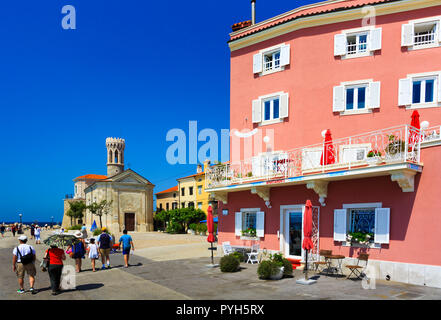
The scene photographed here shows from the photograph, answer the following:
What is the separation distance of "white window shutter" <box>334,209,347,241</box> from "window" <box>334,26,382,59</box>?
7178 millimetres

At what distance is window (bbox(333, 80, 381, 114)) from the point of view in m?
14.8

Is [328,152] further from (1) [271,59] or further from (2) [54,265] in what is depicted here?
(2) [54,265]

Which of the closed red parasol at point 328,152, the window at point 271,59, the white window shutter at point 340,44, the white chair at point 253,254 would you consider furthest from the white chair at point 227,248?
the white window shutter at point 340,44

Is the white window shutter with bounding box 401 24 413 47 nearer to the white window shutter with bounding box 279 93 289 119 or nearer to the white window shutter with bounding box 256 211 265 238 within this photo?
the white window shutter with bounding box 279 93 289 119

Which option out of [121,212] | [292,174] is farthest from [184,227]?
[292,174]

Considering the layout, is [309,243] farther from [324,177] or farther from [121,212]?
[121,212]

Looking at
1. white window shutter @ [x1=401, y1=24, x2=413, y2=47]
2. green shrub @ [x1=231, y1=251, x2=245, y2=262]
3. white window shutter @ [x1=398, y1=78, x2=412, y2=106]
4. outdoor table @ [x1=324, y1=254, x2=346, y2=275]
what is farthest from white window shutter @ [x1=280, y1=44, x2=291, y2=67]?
green shrub @ [x1=231, y1=251, x2=245, y2=262]

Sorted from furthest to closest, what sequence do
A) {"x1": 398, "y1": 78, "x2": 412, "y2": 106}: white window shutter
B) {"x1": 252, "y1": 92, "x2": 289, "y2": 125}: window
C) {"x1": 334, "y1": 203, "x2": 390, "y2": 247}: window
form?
{"x1": 252, "y1": 92, "x2": 289, "y2": 125}: window → {"x1": 398, "y1": 78, "x2": 412, "y2": 106}: white window shutter → {"x1": 334, "y1": 203, "x2": 390, "y2": 247}: window

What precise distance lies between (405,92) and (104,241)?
571 inches

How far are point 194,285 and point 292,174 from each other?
6.55 metres

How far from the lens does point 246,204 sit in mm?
17750

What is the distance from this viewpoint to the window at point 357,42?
14.8 meters

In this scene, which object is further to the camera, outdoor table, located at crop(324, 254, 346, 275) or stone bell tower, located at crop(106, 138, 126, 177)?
stone bell tower, located at crop(106, 138, 126, 177)

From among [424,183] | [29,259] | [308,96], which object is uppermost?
[308,96]
